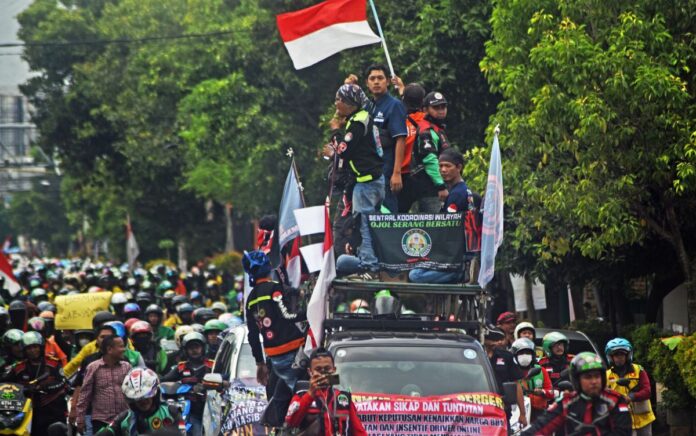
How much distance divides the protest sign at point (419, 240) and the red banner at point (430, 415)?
223cm

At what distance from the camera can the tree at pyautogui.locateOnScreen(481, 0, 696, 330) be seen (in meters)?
17.3

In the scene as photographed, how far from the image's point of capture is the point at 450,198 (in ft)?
42.2

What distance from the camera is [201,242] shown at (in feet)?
190

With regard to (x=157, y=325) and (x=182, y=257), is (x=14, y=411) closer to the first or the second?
(x=157, y=325)

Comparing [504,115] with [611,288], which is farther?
[611,288]

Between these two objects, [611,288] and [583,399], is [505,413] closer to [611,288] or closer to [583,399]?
[583,399]

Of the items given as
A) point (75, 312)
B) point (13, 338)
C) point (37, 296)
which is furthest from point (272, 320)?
point (37, 296)

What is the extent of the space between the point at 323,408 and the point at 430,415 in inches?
35.0

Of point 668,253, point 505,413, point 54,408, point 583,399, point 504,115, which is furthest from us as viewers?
point 668,253

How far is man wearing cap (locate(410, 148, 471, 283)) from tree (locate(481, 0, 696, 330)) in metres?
4.67

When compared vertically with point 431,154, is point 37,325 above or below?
below

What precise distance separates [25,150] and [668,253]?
144005mm

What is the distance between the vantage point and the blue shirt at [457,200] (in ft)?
41.9

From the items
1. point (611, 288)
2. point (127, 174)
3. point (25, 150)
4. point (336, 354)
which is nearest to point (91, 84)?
point (127, 174)
